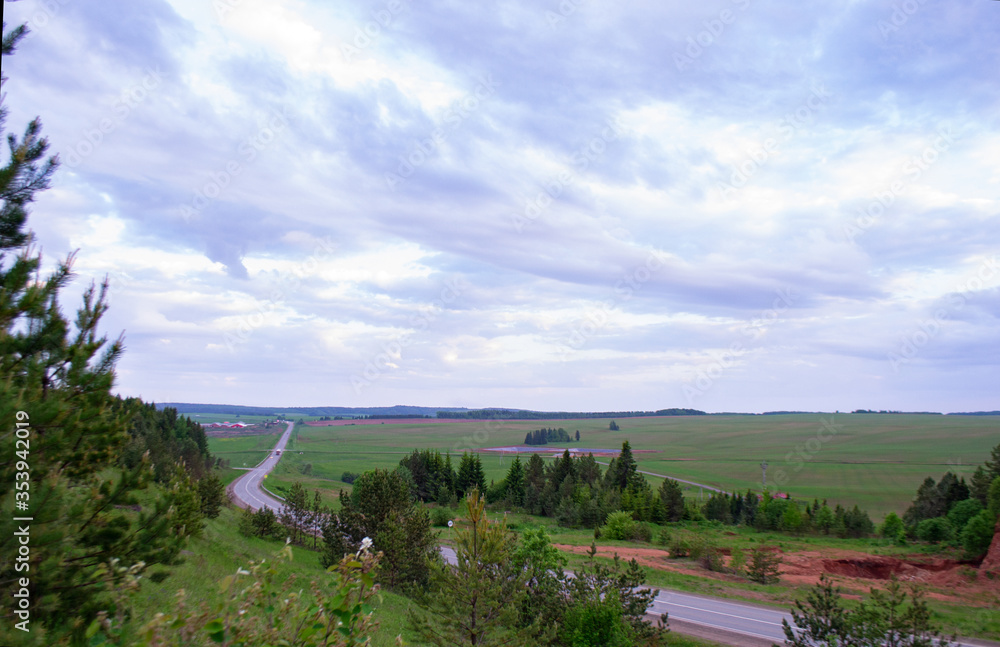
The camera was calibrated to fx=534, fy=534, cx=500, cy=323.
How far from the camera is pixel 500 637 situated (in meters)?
15.3

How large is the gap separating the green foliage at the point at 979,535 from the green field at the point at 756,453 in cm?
4651

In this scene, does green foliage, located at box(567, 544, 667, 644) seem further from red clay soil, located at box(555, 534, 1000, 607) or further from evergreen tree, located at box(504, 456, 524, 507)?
evergreen tree, located at box(504, 456, 524, 507)

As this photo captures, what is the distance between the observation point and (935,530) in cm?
4162

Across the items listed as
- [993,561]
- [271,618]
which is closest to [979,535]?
[993,561]

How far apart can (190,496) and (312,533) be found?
107 feet

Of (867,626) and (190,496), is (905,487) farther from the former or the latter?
(190,496)

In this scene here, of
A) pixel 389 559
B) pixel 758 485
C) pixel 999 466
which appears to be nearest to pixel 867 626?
pixel 389 559

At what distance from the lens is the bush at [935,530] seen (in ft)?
134

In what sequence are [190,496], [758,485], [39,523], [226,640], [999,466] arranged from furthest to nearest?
1. [758,485]
2. [999,466]
3. [190,496]
4. [39,523]
5. [226,640]

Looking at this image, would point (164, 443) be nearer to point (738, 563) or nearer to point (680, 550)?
point (680, 550)

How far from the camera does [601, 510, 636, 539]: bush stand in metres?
47.3

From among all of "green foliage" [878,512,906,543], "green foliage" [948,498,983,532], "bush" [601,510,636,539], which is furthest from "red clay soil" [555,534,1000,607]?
"green foliage" [878,512,906,543]

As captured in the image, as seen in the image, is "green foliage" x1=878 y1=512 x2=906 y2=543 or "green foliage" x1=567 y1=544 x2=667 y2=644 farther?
"green foliage" x1=878 y1=512 x2=906 y2=543

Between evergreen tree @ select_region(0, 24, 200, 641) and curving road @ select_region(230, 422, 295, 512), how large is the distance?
135 ft
